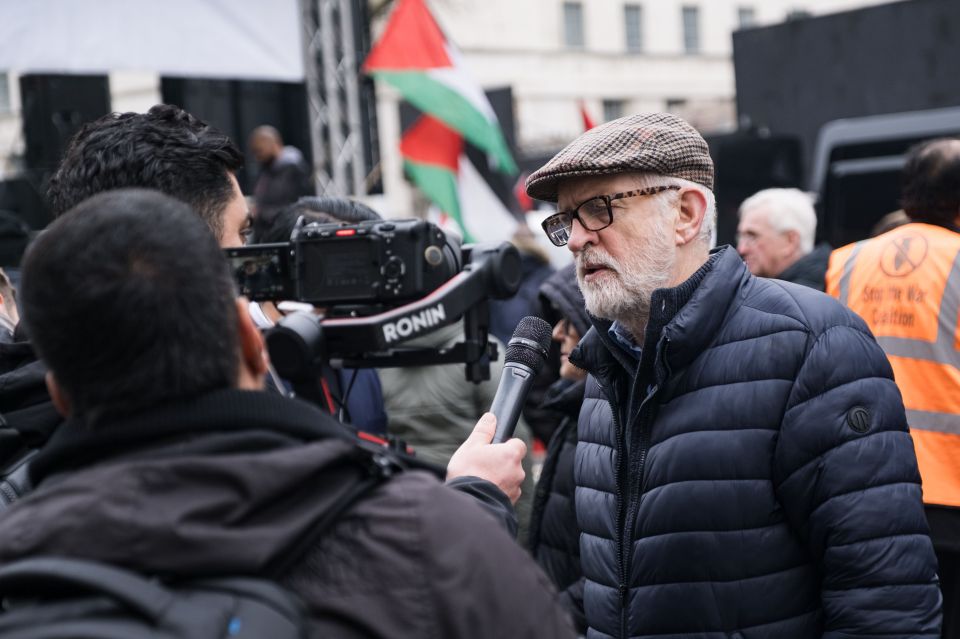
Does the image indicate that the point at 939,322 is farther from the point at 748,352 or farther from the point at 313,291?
the point at 313,291

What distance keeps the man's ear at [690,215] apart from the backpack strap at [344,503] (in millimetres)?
1184

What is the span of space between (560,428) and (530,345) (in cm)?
164

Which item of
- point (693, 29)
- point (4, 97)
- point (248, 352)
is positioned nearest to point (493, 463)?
point (248, 352)

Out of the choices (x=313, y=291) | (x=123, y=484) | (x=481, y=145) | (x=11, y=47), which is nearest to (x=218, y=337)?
(x=123, y=484)

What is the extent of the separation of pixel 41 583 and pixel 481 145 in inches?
269

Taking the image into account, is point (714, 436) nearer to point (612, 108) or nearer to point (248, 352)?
point (248, 352)

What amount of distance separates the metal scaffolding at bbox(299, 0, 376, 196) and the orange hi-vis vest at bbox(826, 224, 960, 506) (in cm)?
647

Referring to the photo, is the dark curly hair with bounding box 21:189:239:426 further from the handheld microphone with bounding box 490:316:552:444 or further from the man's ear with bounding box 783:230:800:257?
the man's ear with bounding box 783:230:800:257

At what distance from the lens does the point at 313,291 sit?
1.95 m

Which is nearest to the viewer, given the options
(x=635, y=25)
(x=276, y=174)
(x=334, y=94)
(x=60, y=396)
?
(x=60, y=396)

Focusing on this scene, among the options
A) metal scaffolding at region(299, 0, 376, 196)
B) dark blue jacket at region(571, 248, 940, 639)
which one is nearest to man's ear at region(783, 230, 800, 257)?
dark blue jacket at region(571, 248, 940, 639)

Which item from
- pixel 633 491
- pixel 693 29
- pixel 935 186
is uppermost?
pixel 693 29

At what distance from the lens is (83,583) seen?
1.11 meters

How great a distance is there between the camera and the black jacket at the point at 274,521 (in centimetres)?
116
